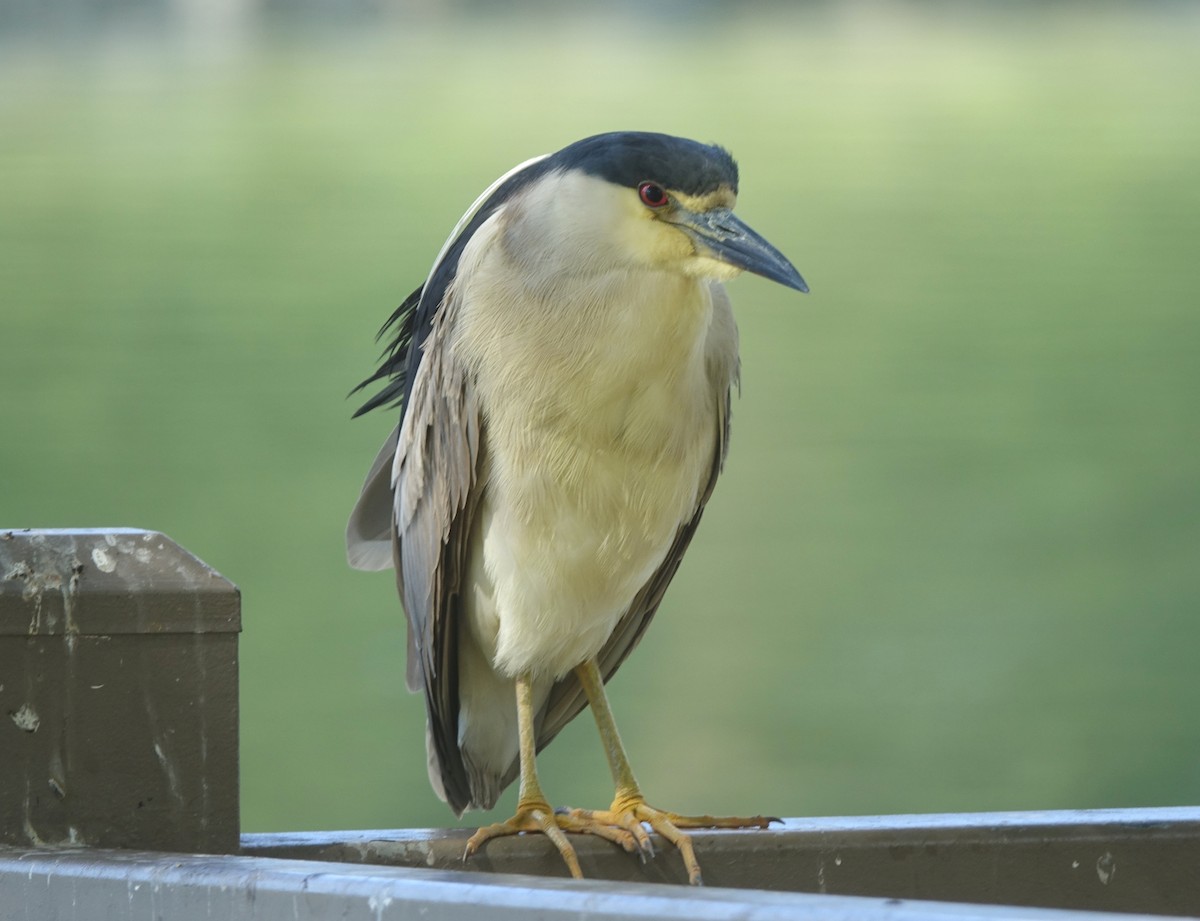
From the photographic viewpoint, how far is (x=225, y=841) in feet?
4.58

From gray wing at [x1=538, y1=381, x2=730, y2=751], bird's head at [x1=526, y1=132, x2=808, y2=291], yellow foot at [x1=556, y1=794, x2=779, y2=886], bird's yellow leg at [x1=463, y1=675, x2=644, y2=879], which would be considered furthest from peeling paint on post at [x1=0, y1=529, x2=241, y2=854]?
gray wing at [x1=538, y1=381, x2=730, y2=751]

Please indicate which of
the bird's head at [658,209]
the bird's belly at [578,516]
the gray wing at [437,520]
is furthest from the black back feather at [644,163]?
the bird's belly at [578,516]

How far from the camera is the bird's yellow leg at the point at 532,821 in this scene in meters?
1.63

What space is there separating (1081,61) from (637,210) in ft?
25.0

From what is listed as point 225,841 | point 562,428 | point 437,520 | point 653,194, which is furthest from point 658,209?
point 225,841

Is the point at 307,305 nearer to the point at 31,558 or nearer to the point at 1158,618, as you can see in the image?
the point at 1158,618

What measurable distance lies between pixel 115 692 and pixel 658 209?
2.28 feet

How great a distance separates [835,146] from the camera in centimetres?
805

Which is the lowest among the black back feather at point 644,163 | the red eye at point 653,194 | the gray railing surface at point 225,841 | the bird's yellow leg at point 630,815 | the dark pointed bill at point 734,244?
the bird's yellow leg at point 630,815

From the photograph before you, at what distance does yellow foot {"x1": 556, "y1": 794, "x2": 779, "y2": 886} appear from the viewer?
1593 millimetres

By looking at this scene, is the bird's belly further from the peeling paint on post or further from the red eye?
the peeling paint on post

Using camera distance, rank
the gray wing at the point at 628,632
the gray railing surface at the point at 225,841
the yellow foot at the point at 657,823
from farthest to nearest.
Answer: the gray wing at the point at 628,632, the yellow foot at the point at 657,823, the gray railing surface at the point at 225,841

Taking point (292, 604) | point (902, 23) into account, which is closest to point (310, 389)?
point (292, 604)

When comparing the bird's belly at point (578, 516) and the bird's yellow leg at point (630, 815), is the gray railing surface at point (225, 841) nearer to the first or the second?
the bird's yellow leg at point (630, 815)
